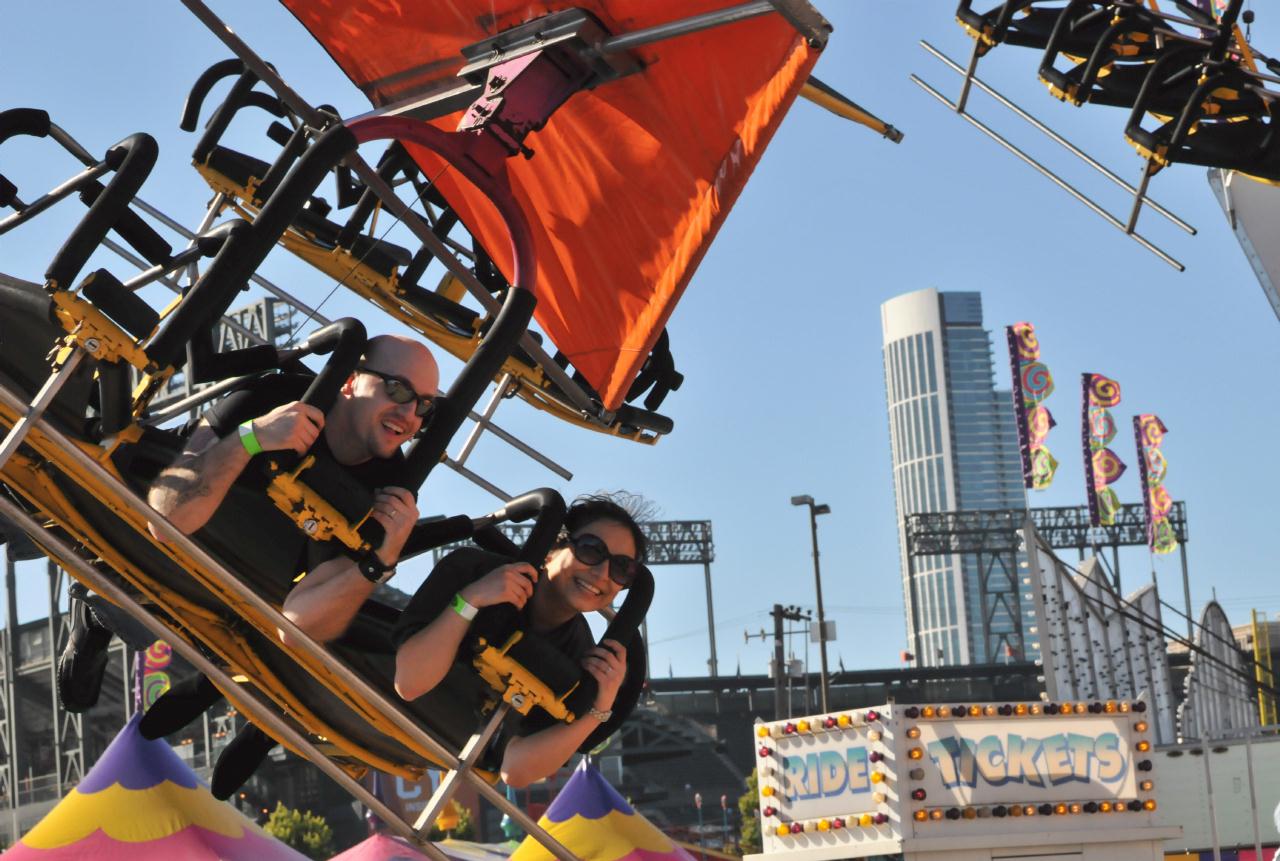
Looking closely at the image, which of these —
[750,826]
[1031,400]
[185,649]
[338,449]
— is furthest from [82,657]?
[1031,400]

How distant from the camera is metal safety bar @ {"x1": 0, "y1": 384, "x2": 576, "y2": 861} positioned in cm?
414

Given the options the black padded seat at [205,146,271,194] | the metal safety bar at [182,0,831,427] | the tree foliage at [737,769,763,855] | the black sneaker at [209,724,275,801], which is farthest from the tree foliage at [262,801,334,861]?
the metal safety bar at [182,0,831,427]

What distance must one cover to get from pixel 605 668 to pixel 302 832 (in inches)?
1425

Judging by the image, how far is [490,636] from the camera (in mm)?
4707

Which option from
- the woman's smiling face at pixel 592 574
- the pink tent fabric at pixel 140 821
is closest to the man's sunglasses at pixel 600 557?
the woman's smiling face at pixel 592 574

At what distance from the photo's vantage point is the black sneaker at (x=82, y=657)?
5.41 meters

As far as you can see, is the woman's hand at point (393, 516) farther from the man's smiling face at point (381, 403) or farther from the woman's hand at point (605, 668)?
the woman's hand at point (605, 668)

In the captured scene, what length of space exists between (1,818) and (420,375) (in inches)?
1572

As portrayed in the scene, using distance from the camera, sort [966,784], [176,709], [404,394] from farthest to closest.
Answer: [966,784] < [176,709] < [404,394]

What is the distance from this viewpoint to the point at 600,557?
5.05 meters

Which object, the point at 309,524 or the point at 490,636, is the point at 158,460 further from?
the point at 490,636

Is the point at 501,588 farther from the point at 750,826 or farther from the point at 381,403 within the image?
the point at 750,826

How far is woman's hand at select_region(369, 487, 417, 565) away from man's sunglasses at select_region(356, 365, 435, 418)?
29 centimetres

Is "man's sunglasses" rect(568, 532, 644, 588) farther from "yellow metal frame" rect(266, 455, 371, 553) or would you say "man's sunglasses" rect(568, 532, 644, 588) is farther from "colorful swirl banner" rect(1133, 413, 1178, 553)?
"colorful swirl banner" rect(1133, 413, 1178, 553)
